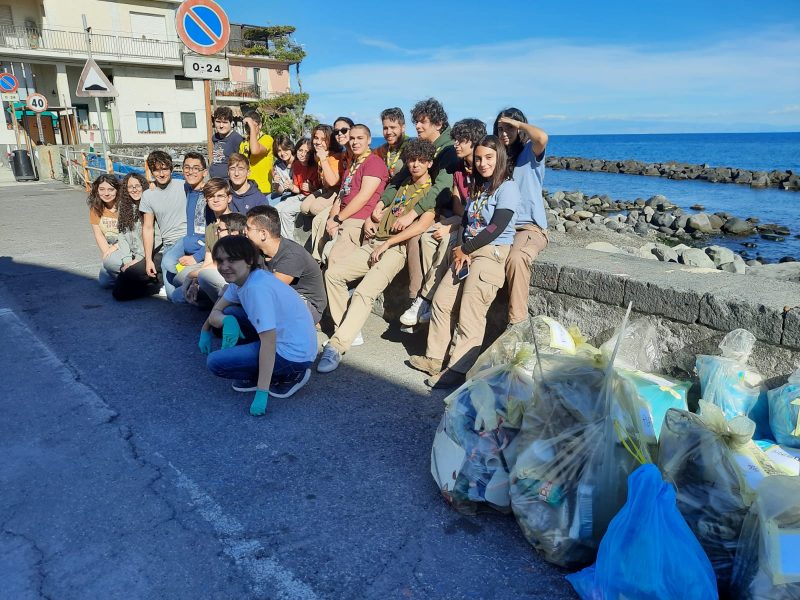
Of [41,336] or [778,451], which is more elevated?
[778,451]

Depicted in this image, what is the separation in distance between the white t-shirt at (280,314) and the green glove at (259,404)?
29 centimetres

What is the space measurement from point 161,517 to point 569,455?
1817 mm

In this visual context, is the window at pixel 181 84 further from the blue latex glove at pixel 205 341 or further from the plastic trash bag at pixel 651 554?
the plastic trash bag at pixel 651 554

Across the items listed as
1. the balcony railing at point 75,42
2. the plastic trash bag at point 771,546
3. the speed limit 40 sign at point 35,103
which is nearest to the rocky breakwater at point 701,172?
the balcony railing at point 75,42

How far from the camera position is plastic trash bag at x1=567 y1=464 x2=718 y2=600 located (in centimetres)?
190

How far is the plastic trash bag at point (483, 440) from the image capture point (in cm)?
264

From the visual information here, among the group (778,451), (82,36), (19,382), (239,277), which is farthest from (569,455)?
(82,36)

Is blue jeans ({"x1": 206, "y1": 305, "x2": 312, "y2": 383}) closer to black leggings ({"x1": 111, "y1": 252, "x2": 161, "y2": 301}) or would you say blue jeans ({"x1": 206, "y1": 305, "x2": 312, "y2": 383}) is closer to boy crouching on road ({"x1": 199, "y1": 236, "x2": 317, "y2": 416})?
boy crouching on road ({"x1": 199, "y1": 236, "x2": 317, "y2": 416})

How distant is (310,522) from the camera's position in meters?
2.64

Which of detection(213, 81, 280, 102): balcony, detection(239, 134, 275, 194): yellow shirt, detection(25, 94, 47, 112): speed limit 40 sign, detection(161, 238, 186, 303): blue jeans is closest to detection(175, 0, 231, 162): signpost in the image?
detection(239, 134, 275, 194): yellow shirt

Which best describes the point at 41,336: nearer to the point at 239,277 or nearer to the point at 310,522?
the point at 239,277

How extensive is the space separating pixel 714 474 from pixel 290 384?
2653 mm

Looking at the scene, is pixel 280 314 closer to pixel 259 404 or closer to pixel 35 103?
pixel 259 404

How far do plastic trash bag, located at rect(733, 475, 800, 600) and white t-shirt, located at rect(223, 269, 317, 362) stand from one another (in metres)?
2.60
